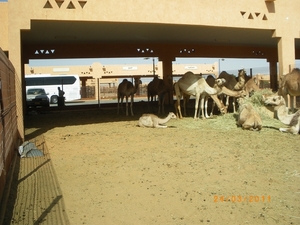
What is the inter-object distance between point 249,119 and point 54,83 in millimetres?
30920

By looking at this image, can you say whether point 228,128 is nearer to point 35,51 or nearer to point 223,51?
point 35,51

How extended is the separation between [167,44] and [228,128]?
37.4 ft

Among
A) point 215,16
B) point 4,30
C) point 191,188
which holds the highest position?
point 215,16

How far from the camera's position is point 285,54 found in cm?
1342

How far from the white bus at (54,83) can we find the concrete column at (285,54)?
27977 mm

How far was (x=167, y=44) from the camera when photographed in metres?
21.7

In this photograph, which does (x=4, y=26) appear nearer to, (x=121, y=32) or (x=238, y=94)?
(x=121, y=32)

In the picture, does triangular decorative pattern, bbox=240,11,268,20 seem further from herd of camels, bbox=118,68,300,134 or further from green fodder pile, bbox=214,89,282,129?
green fodder pile, bbox=214,89,282,129

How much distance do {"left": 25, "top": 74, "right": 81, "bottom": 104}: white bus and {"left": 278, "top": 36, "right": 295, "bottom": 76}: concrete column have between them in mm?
27977

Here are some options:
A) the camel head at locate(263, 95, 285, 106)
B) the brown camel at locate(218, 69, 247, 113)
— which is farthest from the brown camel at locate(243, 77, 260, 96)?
the camel head at locate(263, 95, 285, 106)

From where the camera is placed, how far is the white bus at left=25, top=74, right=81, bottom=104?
37.6 metres

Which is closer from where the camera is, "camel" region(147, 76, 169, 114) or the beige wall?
the beige wall

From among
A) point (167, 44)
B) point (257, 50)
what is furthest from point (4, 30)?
point (257, 50)
